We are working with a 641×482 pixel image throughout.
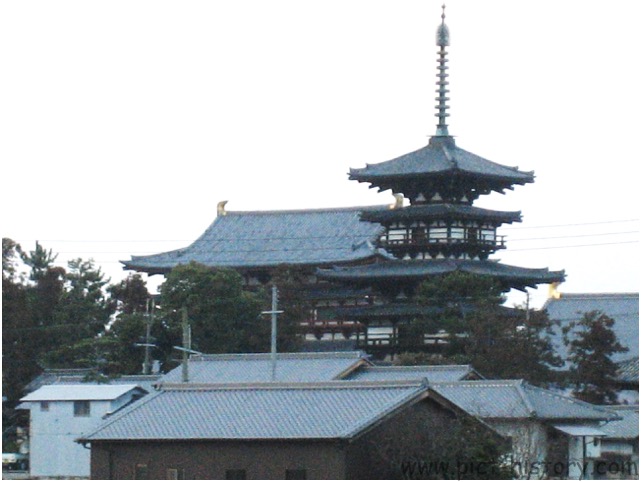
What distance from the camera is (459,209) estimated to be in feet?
186

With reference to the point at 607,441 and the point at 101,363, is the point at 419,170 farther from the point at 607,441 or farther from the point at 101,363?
the point at 607,441

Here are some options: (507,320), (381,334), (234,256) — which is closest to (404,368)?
(507,320)

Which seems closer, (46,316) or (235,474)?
(235,474)

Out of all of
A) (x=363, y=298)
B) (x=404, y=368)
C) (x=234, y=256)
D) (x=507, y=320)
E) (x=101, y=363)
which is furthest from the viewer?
(x=234, y=256)

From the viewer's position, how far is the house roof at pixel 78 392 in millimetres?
45406

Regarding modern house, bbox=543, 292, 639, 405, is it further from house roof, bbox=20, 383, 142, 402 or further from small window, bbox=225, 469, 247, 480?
small window, bbox=225, 469, 247, 480

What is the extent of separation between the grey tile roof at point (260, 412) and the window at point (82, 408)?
37.5ft

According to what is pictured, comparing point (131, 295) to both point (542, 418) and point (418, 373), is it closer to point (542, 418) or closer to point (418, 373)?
point (418, 373)

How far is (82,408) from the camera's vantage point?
45375 mm

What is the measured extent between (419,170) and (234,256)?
1456 cm

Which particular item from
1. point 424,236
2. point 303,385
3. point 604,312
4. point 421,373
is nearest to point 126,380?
point 421,373

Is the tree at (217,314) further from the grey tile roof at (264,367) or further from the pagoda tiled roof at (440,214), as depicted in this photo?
the grey tile roof at (264,367)

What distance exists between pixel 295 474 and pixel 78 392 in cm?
1726

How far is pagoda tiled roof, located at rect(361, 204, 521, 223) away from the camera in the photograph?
5647 centimetres
